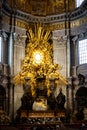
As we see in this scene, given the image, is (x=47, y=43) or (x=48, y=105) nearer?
(x=48, y=105)

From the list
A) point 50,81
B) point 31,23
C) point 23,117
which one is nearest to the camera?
point 23,117

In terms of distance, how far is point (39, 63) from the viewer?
32312 millimetres

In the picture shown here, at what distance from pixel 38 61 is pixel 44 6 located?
5.61 metres

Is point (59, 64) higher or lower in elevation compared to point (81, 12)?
lower

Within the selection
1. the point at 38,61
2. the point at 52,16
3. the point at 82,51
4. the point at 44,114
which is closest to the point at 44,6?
the point at 52,16

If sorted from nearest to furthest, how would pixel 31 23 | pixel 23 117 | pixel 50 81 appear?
pixel 23 117 → pixel 50 81 → pixel 31 23

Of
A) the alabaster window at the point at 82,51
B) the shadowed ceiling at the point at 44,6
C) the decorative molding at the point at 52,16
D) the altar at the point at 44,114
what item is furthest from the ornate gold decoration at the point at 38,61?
the altar at the point at 44,114

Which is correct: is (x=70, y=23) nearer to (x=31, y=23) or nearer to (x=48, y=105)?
(x=31, y=23)

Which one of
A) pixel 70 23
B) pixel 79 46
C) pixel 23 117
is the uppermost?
pixel 70 23

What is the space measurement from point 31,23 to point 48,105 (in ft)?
26.0

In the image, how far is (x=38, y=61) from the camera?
32.5m

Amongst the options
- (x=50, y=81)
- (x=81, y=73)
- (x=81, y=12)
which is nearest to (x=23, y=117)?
(x=50, y=81)

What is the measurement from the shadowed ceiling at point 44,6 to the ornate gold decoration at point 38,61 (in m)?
1.70

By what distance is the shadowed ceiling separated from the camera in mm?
34000
